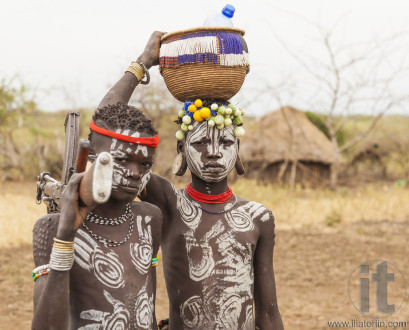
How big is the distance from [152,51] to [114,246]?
4.36ft

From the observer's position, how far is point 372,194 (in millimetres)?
13844

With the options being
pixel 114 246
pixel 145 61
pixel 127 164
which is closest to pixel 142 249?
pixel 114 246

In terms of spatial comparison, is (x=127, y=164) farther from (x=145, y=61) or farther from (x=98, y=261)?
(x=145, y=61)

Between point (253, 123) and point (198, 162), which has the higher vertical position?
point (253, 123)

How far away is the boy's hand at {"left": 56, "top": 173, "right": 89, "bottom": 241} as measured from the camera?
2092mm

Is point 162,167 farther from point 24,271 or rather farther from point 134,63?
point 134,63

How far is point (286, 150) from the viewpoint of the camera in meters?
16.6

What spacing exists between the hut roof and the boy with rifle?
13.9 m

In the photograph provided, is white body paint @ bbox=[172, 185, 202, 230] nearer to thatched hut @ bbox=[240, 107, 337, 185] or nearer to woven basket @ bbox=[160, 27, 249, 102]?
woven basket @ bbox=[160, 27, 249, 102]

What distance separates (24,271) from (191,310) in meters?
5.48

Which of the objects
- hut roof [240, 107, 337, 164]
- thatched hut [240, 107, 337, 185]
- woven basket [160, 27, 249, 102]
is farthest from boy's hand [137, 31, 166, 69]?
thatched hut [240, 107, 337, 185]

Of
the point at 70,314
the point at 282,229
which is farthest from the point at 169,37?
the point at 282,229

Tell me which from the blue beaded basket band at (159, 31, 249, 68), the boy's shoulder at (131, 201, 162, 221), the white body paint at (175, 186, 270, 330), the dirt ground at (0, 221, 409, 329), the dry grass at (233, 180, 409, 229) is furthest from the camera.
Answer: the dry grass at (233, 180, 409, 229)

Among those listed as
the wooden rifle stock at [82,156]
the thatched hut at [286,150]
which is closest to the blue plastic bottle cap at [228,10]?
the wooden rifle stock at [82,156]
